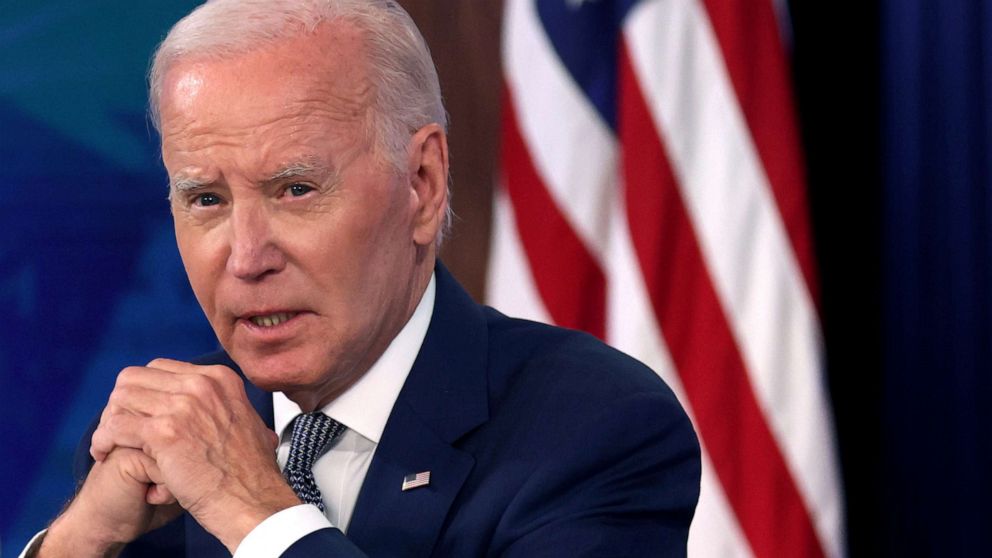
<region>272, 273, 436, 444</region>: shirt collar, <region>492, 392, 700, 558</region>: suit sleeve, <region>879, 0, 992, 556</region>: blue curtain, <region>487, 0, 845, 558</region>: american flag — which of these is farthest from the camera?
<region>487, 0, 845, 558</region>: american flag

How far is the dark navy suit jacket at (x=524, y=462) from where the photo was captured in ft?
4.96

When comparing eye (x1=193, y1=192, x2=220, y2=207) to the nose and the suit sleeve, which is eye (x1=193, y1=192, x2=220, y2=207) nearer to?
the nose

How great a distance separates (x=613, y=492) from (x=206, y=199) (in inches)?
24.1

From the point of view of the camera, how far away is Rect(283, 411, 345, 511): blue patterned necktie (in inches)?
65.9

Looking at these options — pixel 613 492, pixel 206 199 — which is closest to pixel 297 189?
pixel 206 199

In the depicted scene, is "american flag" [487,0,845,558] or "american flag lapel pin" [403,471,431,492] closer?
"american flag lapel pin" [403,471,431,492]

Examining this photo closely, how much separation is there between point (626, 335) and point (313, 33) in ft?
4.16

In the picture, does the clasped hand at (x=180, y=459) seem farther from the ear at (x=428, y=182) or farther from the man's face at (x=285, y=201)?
the ear at (x=428, y=182)

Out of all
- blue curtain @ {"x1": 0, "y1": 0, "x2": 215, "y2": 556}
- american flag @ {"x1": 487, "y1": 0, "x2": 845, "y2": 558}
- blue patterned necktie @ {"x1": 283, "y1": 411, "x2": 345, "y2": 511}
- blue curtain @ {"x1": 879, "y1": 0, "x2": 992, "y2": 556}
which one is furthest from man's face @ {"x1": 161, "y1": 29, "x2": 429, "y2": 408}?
blue curtain @ {"x1": 0, "y1": 0, "x2": 215, "y2": 556}

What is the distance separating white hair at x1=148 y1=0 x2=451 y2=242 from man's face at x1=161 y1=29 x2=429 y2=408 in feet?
0.05

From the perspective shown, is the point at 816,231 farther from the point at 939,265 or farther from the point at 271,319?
the point at 271,319

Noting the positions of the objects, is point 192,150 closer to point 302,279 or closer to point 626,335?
point 302,279

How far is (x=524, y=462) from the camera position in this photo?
1559 millimetres

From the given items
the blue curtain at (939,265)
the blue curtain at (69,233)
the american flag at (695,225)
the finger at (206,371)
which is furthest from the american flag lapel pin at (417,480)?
the blue curtain at (69,233)
